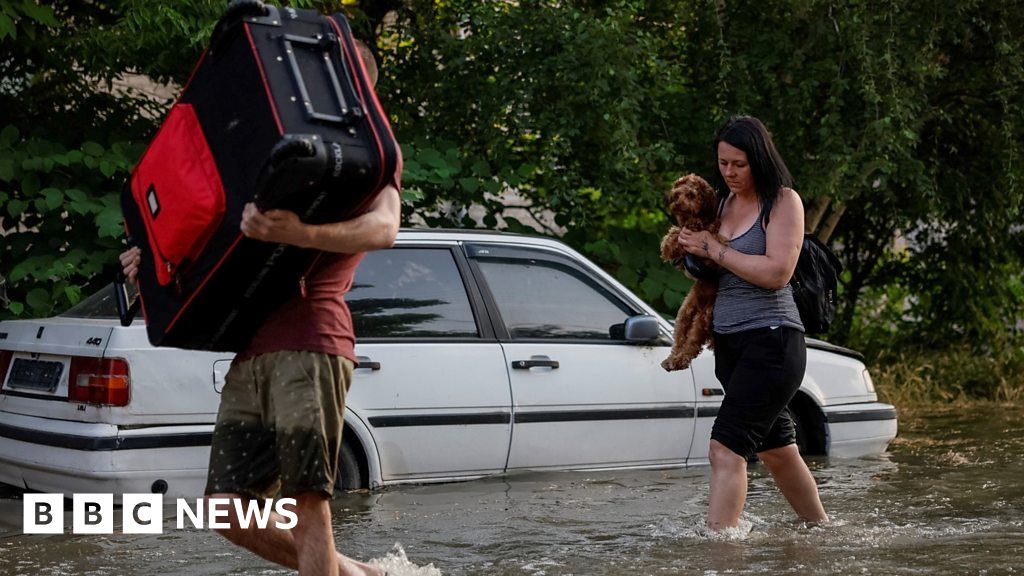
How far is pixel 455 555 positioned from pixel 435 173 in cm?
423

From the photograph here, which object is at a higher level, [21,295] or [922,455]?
[21,295]

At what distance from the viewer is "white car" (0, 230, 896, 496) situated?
6086 mm

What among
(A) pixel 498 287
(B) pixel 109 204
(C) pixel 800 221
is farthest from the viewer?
(B) pixel 109 204

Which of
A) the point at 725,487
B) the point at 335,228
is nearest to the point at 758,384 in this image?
the point at 725,487

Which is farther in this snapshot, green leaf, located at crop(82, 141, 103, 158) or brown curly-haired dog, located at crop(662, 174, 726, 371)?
green leaf, located at crop(82, 141, 103, 158)

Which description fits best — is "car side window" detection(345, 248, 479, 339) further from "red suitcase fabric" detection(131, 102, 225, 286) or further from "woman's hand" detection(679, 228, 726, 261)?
"red suitcase fabric" detection(131, 102, 225, 286)

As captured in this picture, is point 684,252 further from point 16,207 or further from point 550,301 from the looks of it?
point 16,207

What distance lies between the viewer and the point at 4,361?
670 centimetres

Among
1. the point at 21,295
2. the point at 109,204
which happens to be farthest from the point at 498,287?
the point at 21,295

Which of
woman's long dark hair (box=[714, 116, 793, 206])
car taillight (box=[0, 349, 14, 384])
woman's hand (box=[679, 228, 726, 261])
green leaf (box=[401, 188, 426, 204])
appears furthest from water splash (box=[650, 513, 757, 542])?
green leaf (box=[401, 188, 426, 204])

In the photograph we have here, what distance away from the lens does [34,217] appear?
8375 millimetres

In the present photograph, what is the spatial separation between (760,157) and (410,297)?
7.38ft

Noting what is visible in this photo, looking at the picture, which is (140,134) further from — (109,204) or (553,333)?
(553,333)

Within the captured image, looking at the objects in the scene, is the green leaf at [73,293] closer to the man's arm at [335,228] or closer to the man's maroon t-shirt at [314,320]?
the man's maroon t-shirt at [314,320]
